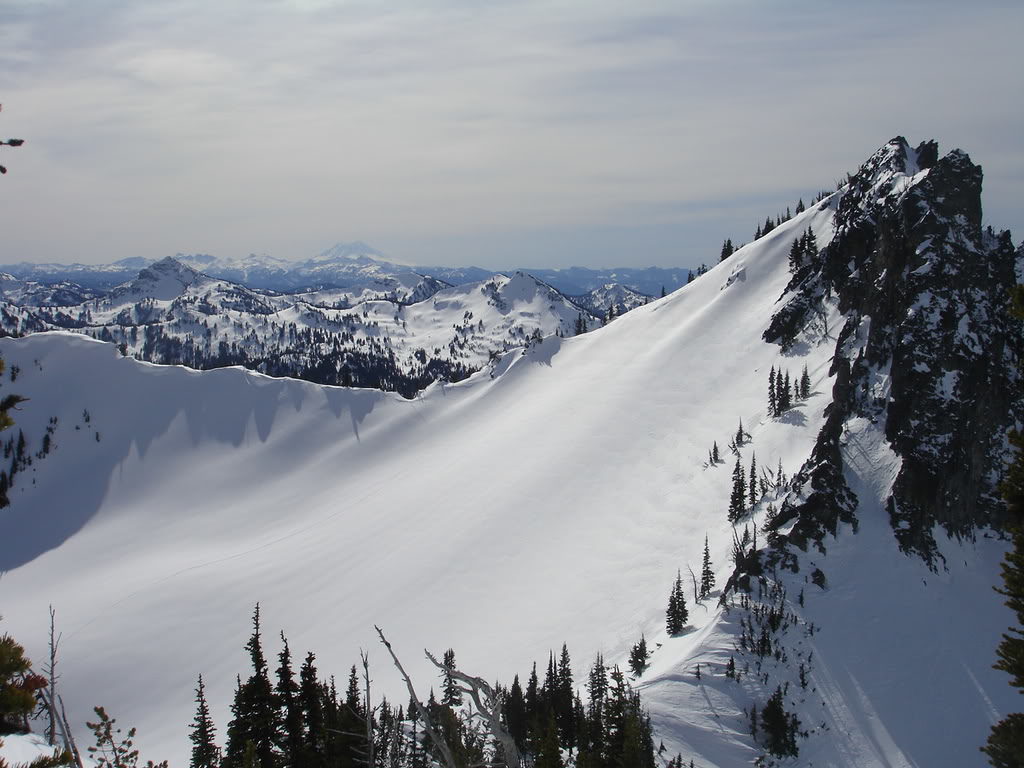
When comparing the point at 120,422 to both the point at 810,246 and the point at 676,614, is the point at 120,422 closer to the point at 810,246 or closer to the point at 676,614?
the point at 676,614

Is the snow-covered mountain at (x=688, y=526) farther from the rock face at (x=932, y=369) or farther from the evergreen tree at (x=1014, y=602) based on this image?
the evergreen tree at (x=1014, y=602)

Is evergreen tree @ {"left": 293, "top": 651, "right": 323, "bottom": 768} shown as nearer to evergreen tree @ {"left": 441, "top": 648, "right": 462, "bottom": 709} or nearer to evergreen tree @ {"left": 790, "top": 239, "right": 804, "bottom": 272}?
evergreen tree @ {"left": 441, "top": 648, "right": 462, "bottom": 709}

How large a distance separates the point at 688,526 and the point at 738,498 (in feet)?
35.1

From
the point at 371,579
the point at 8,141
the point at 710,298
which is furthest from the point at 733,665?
the point at 710,298

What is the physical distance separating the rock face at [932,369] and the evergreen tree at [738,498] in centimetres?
876

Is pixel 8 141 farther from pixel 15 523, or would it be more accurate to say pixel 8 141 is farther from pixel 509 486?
pixel 15 523

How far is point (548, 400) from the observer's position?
16588 centimetres

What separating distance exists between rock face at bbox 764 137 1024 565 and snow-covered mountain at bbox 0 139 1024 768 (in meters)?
0.40

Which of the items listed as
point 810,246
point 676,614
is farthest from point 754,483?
point 810,246

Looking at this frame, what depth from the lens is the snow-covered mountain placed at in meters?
80.7

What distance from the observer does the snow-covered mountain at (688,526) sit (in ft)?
265

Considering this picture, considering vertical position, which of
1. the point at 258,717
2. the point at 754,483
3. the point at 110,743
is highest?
the point at 110,743

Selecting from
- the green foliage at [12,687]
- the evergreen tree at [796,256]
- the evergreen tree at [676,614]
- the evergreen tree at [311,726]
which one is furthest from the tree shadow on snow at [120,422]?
the green foliage at [12,687]

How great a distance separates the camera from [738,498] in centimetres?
10162
